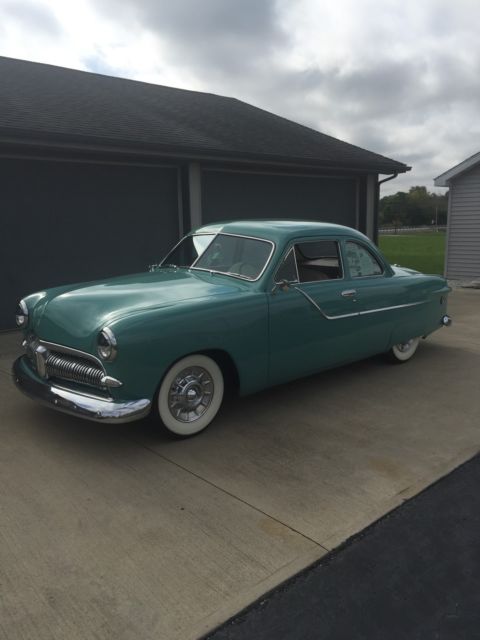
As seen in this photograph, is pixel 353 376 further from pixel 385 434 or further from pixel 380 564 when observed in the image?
pixel 380 564

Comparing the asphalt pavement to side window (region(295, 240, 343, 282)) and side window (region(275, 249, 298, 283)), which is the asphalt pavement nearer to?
side window (region(275, 249, 298, 283))

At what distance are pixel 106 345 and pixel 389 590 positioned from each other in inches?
83.5

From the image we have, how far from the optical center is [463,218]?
12938 millimetres

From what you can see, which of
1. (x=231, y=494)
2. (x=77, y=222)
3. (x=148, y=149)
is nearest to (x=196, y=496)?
(x=231, y=494)

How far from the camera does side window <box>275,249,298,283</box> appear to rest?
438 centimetres

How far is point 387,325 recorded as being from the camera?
5250 mm

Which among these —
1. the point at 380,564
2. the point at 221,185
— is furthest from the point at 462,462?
the point at 221,185

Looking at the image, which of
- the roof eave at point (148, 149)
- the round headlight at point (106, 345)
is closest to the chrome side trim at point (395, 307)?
the round headlight at point (106, 345)

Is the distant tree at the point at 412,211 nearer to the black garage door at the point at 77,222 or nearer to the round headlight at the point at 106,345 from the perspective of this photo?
the black garage door at the point at 77,222

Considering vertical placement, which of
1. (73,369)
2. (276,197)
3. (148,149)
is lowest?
(73,369)

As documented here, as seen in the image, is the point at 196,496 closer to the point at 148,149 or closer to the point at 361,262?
the point at 361,262

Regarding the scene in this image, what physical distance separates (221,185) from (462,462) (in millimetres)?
7200

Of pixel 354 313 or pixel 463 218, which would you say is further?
pixel 463 218

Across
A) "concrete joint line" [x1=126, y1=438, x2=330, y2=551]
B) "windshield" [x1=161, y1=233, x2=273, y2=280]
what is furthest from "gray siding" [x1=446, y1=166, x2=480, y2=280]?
"concrete joint line" [x1=126, y1=438, x2=330, y2=551]
